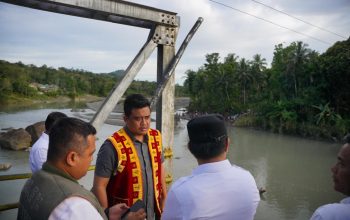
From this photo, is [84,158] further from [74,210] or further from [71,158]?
[74,210]

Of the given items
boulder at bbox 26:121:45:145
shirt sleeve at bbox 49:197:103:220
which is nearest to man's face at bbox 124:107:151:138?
shirt sleeve at bbox 49:197:103:220

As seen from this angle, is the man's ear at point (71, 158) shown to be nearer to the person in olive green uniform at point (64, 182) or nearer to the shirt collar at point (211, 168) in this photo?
the person in olive green uniform at point (64, 182)

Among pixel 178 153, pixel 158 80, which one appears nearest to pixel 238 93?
pixel 178 153

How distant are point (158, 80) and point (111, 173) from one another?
1.07 metres

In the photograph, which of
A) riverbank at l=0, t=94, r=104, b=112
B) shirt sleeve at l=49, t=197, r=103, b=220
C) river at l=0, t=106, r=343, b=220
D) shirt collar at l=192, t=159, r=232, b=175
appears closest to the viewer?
shirt sleeve at l=49, t=197, r=103, b=220

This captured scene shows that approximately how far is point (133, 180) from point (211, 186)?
101 centimetres

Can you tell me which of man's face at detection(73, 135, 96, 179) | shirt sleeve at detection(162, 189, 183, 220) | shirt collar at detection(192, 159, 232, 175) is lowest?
shirt sleeve at detection(162, 189, 183, 220)

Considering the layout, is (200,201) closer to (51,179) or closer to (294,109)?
(51,179)

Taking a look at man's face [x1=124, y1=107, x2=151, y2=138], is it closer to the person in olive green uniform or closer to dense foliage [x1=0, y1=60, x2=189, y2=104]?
the person in olive green uniform

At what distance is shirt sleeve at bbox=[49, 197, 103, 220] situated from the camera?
113 centimetres

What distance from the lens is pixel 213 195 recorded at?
5.08 feet

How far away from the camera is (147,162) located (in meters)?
2.54

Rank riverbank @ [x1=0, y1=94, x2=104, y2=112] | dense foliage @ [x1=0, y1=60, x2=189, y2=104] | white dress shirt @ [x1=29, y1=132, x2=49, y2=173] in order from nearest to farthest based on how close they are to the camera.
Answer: white dress shirt @ [x1=29, y1=132, x2=49, y2=173] < riverbank @ [x1=0, y1=94, x2=104, y2=112] < dense foliage @ [x1=0, y1=60, x2=189, y2=104]

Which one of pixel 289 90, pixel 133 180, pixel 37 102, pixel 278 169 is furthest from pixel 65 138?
pixel 37 102
